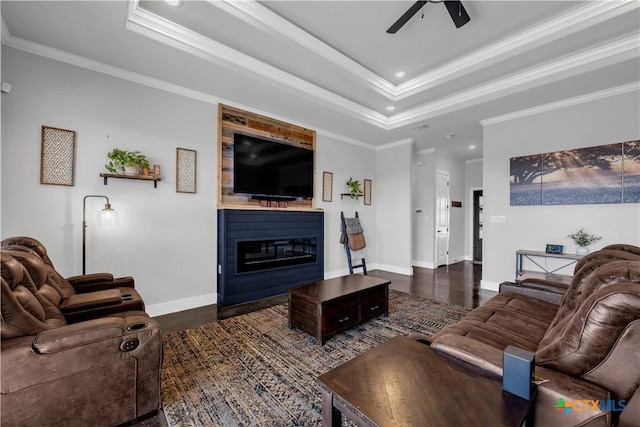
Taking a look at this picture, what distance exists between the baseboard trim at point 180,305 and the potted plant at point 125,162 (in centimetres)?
160

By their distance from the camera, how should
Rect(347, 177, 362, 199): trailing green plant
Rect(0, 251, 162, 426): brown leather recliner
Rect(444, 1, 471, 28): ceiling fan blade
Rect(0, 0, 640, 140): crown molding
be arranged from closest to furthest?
Rect(0, 251, 162, 426): brown leather recliner
Rect(444, 1, 471, 28): ceiling fan blade
Rect(0, 0, 640, 140): crown molding
Rect(347, 177, 362, 199): trailing green plant

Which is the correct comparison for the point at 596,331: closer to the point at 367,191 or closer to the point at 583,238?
the point at 583,238

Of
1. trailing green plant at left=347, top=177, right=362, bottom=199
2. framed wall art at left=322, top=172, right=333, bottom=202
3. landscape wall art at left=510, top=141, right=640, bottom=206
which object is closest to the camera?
landscape wall art at left=510, top=141, right=640, bottom=206

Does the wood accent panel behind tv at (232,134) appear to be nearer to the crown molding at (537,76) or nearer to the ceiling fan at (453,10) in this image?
the crown molding at (537,76)

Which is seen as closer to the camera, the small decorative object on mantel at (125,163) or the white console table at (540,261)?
the small decorative object on mantel at (125,163)

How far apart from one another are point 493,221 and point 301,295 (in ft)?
11.8

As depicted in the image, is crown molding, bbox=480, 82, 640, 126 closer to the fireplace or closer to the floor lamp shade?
the fireplace

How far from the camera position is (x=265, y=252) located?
416cm

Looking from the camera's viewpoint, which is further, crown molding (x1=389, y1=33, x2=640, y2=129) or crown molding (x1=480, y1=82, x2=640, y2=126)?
crown molding (x1=480, y1=82, x2=640, y2=126)

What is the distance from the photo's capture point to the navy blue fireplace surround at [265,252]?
3691 mm

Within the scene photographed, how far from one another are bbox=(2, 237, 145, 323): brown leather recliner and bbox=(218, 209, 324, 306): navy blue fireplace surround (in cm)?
136

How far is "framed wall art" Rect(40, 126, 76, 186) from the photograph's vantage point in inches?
104

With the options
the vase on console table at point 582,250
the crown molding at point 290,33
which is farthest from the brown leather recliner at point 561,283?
the crown molding at point 290,33

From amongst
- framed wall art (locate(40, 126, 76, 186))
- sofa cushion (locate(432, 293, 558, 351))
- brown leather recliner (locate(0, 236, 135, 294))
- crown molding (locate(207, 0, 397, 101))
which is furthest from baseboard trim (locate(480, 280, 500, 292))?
framed wall art (locate(40, 126, 76, 186))
